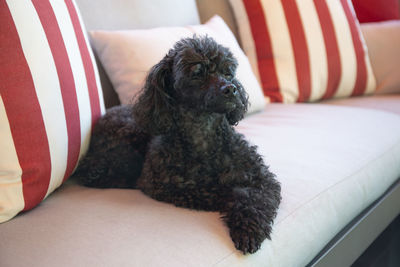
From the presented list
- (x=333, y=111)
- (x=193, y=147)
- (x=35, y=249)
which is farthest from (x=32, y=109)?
(x=333, y=111)

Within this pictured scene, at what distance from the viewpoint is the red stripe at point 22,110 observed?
2.88 feet

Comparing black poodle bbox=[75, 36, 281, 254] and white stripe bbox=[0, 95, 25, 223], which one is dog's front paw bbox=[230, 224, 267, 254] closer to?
black poodle bbox=[75, 36, 281, 254]

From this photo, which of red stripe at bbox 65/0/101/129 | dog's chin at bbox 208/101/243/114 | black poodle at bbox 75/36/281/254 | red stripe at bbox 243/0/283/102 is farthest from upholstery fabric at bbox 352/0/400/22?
red stripe at bbox 65/0/101/129

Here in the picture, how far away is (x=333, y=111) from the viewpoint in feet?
5.66

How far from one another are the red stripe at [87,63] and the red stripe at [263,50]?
3.41 feet

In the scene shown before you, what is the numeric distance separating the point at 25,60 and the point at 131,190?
0.51m

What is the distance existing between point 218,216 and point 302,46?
1.28 metres

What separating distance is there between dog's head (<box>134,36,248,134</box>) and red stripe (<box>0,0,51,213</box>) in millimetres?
311

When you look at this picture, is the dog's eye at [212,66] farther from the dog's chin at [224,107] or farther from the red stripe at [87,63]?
the red stripe at [87,63]

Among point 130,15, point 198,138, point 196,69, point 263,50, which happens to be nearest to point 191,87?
point 196,69

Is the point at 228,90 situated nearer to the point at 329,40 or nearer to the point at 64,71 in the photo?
the point at 64,71

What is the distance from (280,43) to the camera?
191 cm

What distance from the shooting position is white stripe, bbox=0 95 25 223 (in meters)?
0.87

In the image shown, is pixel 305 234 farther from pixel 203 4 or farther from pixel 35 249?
pixel 203 4
